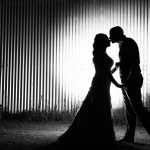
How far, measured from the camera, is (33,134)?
788 centimetres

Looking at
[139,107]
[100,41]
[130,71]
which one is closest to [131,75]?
[130,71]

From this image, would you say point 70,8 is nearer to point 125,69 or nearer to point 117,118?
point 117,118

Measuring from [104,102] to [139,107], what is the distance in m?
0.80

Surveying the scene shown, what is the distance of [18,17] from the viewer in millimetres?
11578

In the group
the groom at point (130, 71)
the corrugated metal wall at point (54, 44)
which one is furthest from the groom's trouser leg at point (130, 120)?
the corrugated metal wall at point (54, 44)

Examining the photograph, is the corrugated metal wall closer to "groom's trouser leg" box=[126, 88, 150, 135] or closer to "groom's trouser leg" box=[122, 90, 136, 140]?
"groom's trouser leg" box=[122, 90, 136, 140]

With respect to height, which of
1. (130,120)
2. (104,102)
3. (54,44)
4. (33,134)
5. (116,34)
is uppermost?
(54,44)

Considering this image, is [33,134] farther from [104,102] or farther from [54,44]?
[54,44]

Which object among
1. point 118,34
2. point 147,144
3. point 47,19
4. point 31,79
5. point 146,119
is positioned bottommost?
point 147,144

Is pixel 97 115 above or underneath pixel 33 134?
above

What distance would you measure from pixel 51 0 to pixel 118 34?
502 centimetres

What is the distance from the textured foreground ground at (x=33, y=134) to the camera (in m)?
6.49

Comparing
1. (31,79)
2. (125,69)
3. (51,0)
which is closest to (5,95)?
(31,79)

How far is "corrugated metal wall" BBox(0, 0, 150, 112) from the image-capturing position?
33.9 ft
